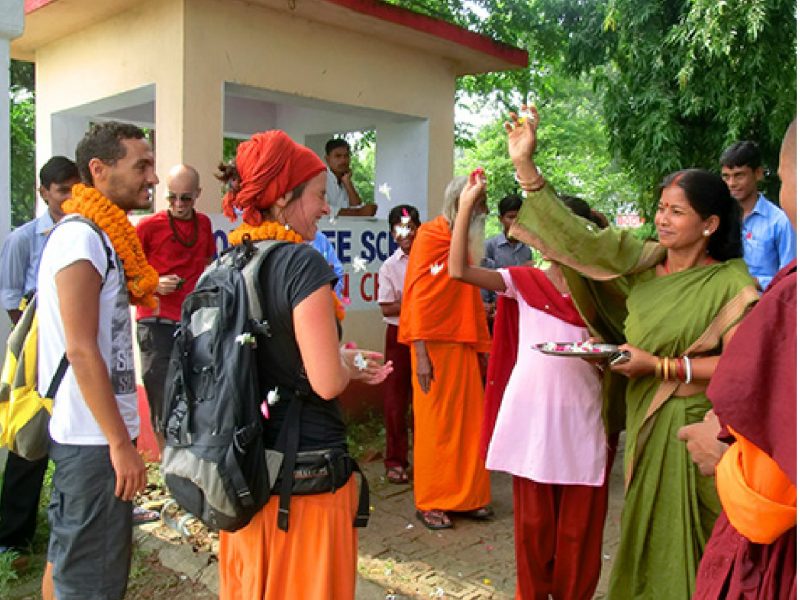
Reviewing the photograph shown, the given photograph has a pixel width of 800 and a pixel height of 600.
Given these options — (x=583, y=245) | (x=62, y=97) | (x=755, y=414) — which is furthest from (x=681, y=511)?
(x=62, y=97)

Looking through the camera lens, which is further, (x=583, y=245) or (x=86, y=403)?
(x=583, y=245)

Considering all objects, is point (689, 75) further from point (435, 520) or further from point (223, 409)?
point (223, 409)

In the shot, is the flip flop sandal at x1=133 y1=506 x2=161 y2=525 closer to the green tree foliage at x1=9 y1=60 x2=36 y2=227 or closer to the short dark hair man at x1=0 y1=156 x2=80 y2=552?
the short dark hair man at x1=0 y1=156 x2=80 y2=552

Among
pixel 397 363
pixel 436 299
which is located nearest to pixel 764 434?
pixel 436 299

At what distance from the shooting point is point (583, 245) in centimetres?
277

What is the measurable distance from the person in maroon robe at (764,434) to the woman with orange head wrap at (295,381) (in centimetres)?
100

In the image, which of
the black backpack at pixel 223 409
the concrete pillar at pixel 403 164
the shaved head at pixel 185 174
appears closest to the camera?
the black backpack at pixel 223 409

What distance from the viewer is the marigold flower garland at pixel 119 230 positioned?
244 centimetres

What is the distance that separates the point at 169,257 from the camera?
4934mm

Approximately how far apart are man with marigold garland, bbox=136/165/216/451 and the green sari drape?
286cm

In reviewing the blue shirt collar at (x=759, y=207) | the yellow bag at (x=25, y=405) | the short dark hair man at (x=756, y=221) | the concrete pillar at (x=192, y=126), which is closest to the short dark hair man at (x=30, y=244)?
the concrete pillar at (x=192, y=126)

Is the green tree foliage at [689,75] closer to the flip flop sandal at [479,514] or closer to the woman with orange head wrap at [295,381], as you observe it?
the flip flop sandal at [479,514]

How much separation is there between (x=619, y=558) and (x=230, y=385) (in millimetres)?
1672

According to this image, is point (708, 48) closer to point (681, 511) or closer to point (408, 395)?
point (408, 395)
